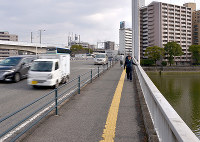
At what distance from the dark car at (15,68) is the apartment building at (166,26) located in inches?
3045

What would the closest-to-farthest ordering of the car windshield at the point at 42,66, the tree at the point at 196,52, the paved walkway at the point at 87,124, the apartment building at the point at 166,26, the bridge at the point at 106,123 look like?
the bridge at the point at 106,123 → the paved walkway at the point at 87,124 → the car windshield at the point at 42,66 → the tree at the point at 196,52 → the apartment building at the point at 166,26

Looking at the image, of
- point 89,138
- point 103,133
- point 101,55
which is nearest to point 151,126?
point 103,133

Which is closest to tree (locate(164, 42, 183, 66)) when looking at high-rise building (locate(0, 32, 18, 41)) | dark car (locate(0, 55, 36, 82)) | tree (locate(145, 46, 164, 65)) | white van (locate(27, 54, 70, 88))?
tree (locate(145, 46, 164, 65))

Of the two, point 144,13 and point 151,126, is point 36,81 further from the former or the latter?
point 144,13

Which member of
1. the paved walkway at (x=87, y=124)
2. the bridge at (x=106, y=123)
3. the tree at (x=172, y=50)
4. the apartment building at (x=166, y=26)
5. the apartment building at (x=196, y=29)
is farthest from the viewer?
the apartment building at (x=196, y=29)

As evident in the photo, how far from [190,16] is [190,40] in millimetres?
11286

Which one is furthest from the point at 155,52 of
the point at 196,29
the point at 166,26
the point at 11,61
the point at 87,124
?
the point at 87,124

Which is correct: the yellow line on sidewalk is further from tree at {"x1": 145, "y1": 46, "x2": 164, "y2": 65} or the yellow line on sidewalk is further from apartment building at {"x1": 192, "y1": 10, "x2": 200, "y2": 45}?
apartment building at {"x1": 192, "y1": 10, "x2": 200, "y2": 45}

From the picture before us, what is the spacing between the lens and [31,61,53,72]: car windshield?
411 inches

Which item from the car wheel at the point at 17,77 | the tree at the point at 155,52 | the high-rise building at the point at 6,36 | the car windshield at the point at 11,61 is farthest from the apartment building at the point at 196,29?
the high-rise building at the point at 6,36

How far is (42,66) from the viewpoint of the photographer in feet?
34.9

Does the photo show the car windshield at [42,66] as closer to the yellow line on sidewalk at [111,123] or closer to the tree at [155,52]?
the yellow line on sidewalk at [111,123]

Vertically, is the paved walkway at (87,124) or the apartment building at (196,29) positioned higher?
the apartment building at (196,29)

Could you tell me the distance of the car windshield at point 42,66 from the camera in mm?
10446
